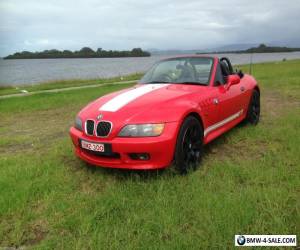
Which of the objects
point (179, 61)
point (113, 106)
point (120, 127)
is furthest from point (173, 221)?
point (179, 61)

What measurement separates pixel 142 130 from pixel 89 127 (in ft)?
2.34

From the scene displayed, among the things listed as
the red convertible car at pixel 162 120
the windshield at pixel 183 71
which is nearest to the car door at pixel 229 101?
the red convertible car at pixel 162 120

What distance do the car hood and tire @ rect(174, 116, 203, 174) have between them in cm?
21

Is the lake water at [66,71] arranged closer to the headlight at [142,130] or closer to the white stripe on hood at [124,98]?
the white stripe on hood at [124,98]

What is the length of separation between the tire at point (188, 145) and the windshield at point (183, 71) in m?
0.97

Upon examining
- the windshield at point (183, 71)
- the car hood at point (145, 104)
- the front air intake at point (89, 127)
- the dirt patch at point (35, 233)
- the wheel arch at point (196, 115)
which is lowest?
the dirt patch at point (35, 233)

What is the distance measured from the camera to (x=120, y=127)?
3.53 m

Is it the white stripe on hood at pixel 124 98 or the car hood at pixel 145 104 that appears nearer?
the car hood at pixel 145 104

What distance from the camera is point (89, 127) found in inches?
150

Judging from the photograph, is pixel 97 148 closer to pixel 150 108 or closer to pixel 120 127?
pixel 120 127

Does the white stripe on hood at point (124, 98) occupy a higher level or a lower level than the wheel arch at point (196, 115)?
higher

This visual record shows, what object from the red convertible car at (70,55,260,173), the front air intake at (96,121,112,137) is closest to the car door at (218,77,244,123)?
the red convertible car at (70,55,260,173)

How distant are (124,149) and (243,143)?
2.43m

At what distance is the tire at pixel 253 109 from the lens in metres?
6.14
